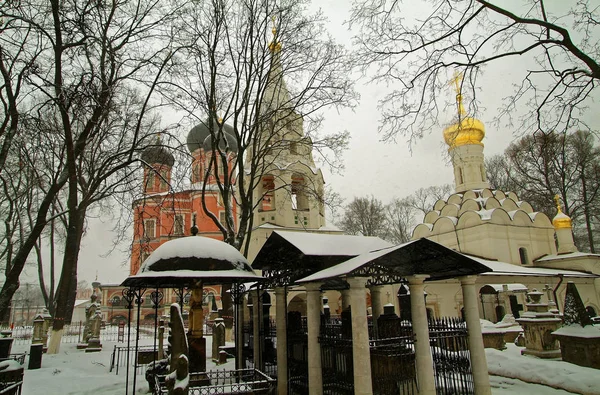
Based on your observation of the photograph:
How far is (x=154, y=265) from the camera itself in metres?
7.79

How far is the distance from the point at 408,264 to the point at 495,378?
5412mm

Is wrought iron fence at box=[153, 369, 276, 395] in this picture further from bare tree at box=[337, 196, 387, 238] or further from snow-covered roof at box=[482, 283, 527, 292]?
bare tree at box=[337, 196, 387, 238]

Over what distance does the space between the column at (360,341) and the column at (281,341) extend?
9.39 ft

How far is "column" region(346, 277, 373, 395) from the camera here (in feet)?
23.2

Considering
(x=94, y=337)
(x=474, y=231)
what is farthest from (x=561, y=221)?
(x=94, y=337)

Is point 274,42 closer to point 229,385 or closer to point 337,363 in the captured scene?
point 337,363

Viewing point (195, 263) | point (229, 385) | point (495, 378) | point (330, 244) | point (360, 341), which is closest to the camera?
point (229, 385)

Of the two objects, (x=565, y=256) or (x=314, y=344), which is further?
(x=565, y=256)

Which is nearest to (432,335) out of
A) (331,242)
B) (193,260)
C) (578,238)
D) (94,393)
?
(331,242)

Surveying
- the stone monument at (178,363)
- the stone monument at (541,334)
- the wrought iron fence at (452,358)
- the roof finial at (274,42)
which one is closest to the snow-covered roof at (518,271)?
the stone monument at (541,334)

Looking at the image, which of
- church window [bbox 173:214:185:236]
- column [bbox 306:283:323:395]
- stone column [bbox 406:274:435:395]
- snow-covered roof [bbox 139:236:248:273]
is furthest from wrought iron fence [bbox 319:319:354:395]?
church window [bbox 173:214:185:236]

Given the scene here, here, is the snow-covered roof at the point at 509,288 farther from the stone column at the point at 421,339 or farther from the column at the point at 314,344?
the column at the point at 314,344

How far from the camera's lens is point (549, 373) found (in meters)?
9.64

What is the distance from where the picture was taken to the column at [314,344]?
27.7 feet
